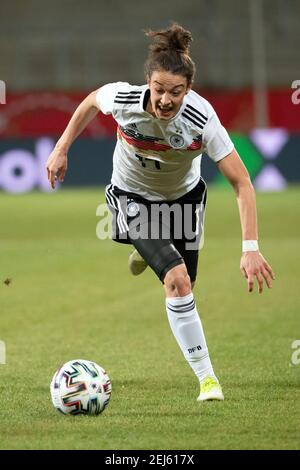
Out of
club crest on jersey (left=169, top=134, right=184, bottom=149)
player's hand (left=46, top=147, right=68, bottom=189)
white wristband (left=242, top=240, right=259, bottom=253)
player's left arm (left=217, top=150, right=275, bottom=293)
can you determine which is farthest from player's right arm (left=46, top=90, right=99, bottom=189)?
white wristband (left=242, top=240, right=259, bottom=253)

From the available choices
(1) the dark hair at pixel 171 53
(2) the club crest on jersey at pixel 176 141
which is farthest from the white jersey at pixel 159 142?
(1) the dark hair at pixel 171 53

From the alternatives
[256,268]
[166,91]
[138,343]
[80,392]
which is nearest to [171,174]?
[166,91]

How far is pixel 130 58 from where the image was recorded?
30688 millimetres

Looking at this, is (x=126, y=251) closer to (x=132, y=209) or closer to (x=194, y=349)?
(x=132, y=209)

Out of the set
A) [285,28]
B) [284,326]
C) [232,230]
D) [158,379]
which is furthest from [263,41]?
[158,379]

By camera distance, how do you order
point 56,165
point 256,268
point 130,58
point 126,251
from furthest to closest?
point 130,58
point 126,251
point 56,165
point 256,268

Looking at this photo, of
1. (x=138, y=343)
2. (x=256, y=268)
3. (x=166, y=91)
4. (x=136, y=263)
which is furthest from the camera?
(x=138, y=343)

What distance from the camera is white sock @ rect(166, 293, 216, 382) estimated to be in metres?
6.32

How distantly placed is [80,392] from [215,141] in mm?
1694

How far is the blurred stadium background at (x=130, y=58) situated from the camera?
30.5 metres

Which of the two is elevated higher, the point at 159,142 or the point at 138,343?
the point at 159,142

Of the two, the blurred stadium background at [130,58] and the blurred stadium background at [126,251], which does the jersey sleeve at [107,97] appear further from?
the blurred stadium background at [130,58]

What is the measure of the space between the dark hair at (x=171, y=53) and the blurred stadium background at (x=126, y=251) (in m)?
2.01

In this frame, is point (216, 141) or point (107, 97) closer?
point (216, 141)
